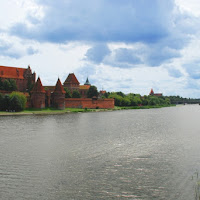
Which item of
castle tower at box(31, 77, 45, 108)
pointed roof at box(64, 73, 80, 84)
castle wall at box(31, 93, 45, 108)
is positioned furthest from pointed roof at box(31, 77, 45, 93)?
pointed roof at box(64, 73, 80, 84)

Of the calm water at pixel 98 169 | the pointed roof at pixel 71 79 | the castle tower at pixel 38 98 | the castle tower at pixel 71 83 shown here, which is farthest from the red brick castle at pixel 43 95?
the calm water at pixel 98 169

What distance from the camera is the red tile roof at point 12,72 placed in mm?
71625

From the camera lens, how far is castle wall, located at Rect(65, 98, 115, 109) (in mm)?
64188

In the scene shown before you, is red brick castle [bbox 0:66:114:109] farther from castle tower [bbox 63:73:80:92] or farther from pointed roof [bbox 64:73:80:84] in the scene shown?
pointed roof [bbox 64:73:80:84]

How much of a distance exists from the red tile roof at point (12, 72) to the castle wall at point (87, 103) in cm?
1964

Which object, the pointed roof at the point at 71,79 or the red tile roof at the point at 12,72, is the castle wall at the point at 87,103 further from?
the pointed roof at the point at 71,79

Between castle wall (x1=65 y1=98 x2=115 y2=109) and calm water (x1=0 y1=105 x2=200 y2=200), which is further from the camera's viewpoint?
castle wall (x1=65 y1=98 x2=115 y2=109)

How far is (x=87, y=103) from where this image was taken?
68.8 metres

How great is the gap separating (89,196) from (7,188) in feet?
10.4

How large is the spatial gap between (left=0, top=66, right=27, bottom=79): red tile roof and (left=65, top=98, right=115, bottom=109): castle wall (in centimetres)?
1964

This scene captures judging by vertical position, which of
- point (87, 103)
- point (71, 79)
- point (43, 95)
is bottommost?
point (87, 103)

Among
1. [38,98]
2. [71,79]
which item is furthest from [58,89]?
[71,79]

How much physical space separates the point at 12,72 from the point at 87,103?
2326 centimetres

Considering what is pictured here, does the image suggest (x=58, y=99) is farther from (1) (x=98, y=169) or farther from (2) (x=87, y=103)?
(1) (x=98, y=169)
